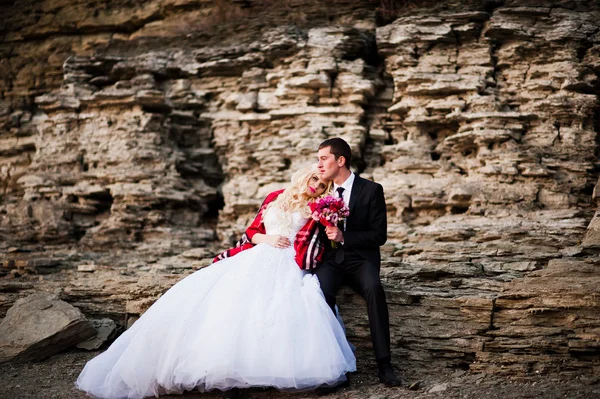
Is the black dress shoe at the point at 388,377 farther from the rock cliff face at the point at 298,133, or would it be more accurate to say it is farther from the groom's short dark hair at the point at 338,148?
the rock cliff face at the point at 298,133

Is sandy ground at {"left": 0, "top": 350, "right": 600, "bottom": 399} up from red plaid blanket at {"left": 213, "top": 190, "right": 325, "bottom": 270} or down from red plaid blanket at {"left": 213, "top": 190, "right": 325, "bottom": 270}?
down

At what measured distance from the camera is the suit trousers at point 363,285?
5.67 m

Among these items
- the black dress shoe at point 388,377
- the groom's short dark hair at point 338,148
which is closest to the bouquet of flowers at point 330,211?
the groom's short dark hair at point 338,148

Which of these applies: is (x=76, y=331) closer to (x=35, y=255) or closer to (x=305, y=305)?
(x=305, y=305)

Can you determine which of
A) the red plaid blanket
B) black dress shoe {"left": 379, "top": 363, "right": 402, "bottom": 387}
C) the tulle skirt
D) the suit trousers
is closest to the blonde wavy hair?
the red plaid blanket

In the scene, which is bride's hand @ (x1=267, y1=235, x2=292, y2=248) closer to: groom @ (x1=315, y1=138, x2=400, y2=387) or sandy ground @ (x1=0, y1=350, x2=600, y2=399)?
groom @ (x1=315, y1=138, x2=400, y2=387)

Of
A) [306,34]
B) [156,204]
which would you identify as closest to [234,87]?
[306,34]

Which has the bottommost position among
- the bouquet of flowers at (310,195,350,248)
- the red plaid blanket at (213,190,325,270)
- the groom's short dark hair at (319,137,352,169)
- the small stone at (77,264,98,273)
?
the small stone at (77,264,98,273)

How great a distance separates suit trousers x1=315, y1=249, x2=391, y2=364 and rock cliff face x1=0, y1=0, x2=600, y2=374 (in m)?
2.25

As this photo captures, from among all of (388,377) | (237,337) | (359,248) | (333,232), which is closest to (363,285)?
(359,248)

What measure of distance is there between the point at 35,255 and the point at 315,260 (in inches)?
311

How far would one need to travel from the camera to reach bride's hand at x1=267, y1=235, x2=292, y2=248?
6246 mm

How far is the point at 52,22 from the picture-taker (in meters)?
16.4

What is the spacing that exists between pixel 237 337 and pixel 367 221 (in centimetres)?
229
